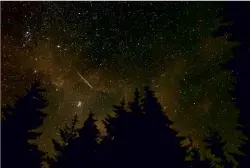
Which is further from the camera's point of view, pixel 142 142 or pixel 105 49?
pixel 142 142

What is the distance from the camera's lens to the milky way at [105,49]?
2.37 ft

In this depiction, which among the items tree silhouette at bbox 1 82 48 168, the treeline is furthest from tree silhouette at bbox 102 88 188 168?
tree silhouette at bbox 1 82 48 168

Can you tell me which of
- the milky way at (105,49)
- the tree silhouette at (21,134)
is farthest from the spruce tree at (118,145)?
the milky way at (105,49)

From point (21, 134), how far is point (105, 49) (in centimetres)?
65

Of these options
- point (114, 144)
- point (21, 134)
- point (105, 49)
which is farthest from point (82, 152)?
point (105, 49)

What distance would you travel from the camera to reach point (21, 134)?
1.26 metres

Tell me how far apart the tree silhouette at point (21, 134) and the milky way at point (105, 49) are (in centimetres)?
42

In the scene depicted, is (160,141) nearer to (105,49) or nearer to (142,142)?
(142,142)

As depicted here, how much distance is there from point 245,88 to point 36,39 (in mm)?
718

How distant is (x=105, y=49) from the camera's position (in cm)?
75

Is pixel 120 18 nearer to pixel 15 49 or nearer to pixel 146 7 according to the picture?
pixel 146 7

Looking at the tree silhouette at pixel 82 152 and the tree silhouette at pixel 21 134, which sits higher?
the tree silhouette at pixel 21 134

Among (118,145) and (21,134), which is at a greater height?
(21,134)

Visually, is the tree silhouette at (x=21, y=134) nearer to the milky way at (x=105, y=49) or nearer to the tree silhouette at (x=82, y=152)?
the tree silhouette at (x=82, y=152)
